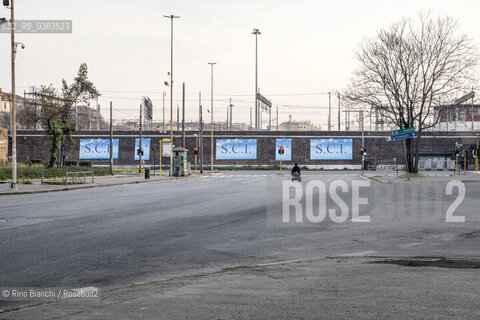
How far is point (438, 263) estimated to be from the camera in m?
8.55

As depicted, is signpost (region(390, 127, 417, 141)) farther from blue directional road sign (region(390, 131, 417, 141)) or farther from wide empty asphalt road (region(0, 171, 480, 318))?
wide empty asphalt road (region(0, 171, 480, 318))

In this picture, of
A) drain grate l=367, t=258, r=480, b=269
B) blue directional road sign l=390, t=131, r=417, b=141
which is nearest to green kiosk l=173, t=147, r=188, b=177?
blue directional road sign l=390, t=131, r=417, b=141

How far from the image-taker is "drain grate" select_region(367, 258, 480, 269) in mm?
8258

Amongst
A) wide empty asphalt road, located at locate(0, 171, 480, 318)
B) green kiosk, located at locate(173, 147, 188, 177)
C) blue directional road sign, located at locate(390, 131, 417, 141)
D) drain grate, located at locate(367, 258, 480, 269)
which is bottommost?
wide empty asphalt road, located at locate(0, 171, 480, 318)

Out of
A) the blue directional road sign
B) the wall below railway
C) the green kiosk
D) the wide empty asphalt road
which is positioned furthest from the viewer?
the wall below railway

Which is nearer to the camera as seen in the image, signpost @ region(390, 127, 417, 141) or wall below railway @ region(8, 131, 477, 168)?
signpost @ region(390, 127, 417, 141)

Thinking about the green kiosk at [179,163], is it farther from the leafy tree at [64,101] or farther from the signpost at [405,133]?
the signpost at [405,133]

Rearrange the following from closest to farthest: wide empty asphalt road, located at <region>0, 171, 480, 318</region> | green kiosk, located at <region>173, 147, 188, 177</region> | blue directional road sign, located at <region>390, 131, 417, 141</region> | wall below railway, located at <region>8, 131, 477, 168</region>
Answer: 1. wide empty asphalt road, located at <region>0, 171, 480, 318</region>
2. blue directional road sign, located at <region>390, 131, 417, 141</region>
3. green kiosk, located at <region>173, 147, 188, 177</region>
4. wall below railway, located at <region>8, 131, 477, 168</region>

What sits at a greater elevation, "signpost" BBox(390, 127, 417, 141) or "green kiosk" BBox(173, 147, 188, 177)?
"signpost" BBox(390, 127, 417, 141)

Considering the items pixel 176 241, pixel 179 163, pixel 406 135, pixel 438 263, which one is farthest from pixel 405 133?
pixel 438 263

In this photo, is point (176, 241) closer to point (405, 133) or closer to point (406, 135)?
point (406, 135)

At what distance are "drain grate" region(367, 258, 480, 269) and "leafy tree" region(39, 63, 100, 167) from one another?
4611cm

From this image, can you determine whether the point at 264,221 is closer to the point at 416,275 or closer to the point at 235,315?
the point at 416,275

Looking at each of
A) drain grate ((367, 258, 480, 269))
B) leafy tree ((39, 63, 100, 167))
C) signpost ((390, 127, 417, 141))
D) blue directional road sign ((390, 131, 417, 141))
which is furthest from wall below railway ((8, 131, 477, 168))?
drain grate ((367, 258, 480, 269))
